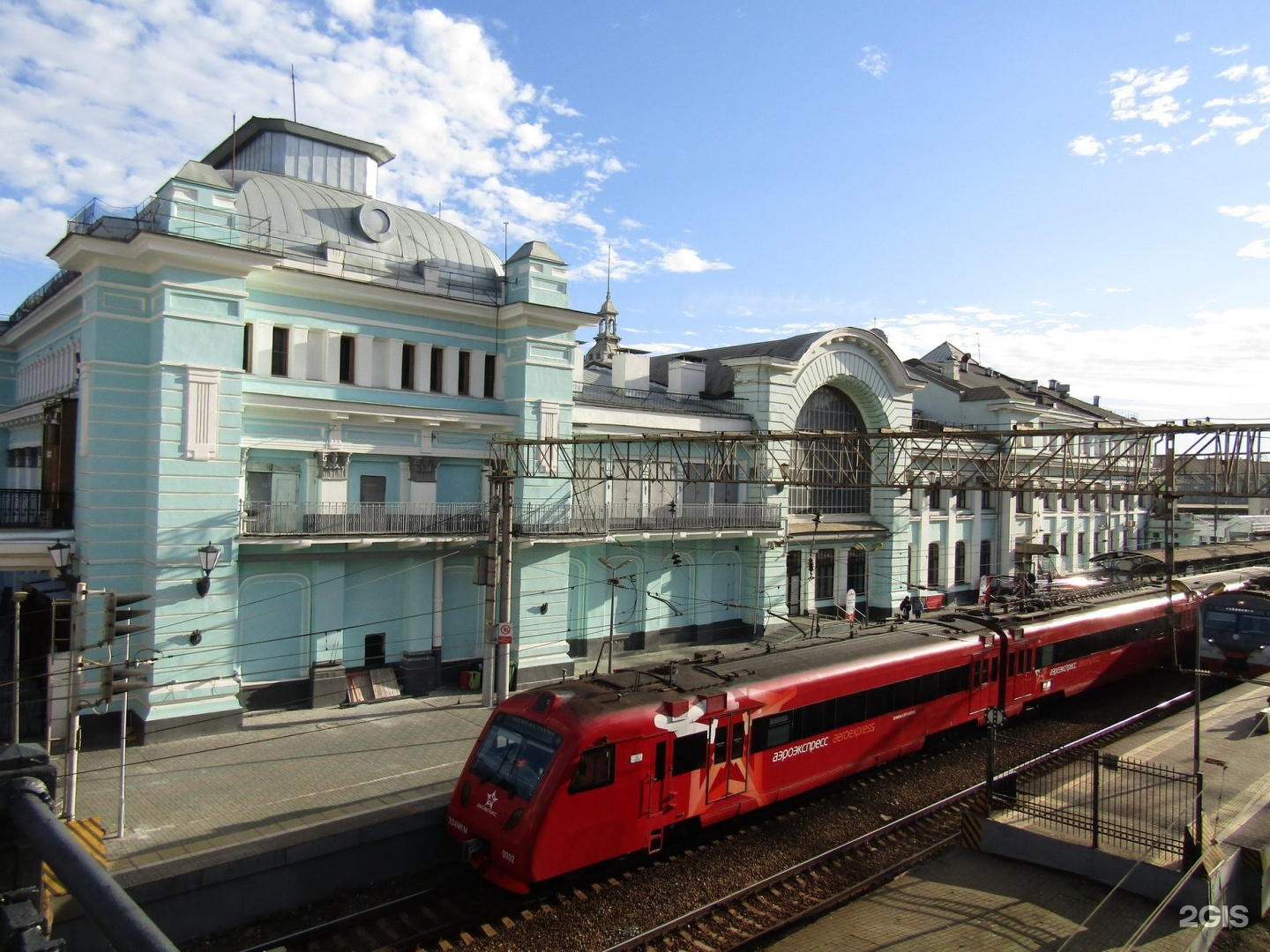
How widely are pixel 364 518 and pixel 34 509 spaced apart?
7.47 metres

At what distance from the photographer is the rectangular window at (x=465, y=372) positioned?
24359mm

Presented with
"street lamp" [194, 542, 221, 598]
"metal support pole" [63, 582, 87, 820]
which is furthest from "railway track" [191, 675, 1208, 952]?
"street lamp" [194, 542, 221, 598]

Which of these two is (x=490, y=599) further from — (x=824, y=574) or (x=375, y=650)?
(x=824, y=574)

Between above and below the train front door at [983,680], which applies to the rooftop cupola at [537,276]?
above

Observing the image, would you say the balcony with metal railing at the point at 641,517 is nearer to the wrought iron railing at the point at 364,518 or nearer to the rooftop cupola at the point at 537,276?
the wrought iron railing at the point at 364,518

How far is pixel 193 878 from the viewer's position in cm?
1135

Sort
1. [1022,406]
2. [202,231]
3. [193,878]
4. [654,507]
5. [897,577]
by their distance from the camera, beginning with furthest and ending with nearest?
[1022,406] < [897,577] < [654,507] < [202,231] < [193,878]

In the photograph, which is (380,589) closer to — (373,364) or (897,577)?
(373,364)

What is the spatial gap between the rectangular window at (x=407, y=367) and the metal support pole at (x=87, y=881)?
2110cm

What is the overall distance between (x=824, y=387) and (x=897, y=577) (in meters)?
9.06

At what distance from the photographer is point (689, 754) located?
1327cm

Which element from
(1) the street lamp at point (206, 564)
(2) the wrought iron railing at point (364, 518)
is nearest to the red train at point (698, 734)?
(1) the street lamp at point (206, 564)

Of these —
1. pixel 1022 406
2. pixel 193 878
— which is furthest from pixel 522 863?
pixel 1022 406

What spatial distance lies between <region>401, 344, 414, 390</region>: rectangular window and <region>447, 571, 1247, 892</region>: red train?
39.6 ft
